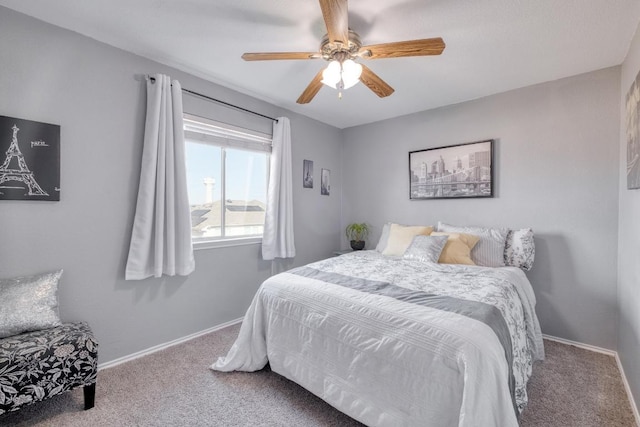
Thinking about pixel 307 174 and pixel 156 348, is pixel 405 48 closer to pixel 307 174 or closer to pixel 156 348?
pixel 307 174

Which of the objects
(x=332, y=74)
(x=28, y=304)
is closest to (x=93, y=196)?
(x=28, y=304)

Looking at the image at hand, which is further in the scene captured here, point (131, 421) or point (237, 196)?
point (237, 196)

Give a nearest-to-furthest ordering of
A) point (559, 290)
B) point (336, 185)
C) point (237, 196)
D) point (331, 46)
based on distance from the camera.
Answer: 1. point (331, 46)
2. point (559, 290)
3. point (237, 196)
4. point (336, 185)

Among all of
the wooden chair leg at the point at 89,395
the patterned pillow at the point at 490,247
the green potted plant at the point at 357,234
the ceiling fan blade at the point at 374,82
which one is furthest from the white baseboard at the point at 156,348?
the ceiling fan blade at the point at 374,82

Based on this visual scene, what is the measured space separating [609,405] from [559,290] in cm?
111

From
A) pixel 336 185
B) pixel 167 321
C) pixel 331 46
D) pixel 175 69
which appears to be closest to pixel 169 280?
pixel 167 321

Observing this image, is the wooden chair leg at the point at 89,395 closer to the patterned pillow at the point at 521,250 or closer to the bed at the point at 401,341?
the bed at the point at 401,341

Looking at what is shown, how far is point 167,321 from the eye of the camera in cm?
257

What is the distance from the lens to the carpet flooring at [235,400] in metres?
1.66

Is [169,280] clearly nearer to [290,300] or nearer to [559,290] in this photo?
[290,300]

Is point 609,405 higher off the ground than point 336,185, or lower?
lower

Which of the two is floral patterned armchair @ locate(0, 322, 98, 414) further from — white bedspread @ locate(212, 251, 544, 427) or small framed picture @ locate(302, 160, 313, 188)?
small framed picture @ locate(302, 160, 313, 188)

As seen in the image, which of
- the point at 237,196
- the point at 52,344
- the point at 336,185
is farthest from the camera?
the point at 336,185

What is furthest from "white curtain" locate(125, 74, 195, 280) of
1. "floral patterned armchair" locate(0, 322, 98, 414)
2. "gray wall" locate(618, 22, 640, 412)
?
"gray wall" locate(618, 22, 640, 412)
